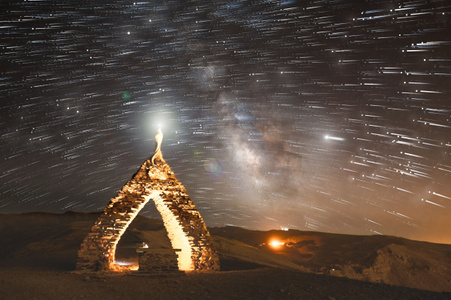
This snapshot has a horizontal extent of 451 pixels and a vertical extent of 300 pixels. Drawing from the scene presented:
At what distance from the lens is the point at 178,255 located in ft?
44.4

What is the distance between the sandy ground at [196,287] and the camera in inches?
369

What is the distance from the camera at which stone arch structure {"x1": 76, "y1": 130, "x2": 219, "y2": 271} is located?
12.4m

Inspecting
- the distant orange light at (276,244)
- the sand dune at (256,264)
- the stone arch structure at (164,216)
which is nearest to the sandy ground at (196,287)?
the sand dune at (256,264)

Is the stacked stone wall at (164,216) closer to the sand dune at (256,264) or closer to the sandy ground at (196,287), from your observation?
the sand dune at (256,264)

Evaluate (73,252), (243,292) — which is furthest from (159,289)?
(73,252)

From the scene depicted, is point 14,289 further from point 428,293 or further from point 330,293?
point 428,293

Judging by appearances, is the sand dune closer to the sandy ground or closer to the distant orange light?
the sandy ground

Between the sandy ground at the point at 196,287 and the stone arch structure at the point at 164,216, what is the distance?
1.12 metres

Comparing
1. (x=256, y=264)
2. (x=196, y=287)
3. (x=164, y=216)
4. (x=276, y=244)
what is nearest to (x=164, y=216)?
(x=164, y=216)

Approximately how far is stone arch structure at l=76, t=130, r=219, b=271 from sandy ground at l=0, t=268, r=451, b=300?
1119 mm

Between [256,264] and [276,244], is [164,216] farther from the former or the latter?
[276,244]

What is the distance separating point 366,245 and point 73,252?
2123cm

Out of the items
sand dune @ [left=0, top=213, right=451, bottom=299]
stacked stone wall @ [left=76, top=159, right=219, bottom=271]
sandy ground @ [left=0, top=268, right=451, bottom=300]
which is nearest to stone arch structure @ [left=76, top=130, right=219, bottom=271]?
stacked stone wall @ [left=76, top=159, right=219, bottom=271]

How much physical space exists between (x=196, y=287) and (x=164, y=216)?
12.4 feet
